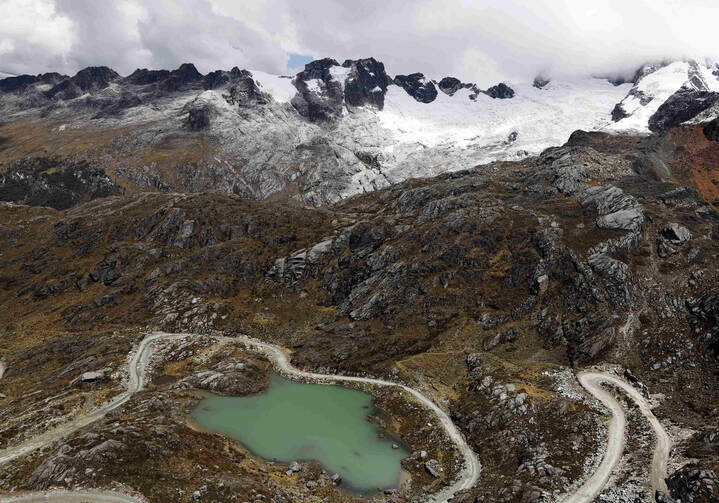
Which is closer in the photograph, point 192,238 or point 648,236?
point 648,236

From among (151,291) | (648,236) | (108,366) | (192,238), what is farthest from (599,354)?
(192,238)

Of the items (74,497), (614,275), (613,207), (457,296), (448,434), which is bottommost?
(448,434)

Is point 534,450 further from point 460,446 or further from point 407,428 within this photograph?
point 407,428

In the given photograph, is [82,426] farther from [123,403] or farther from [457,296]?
[457,296]

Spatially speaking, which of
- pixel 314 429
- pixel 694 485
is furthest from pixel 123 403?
pixel 694 485

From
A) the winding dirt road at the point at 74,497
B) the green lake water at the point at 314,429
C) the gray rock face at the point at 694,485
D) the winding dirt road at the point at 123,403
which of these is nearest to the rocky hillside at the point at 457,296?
the gray rock face at the point at 694,485

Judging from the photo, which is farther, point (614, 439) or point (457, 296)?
point (457, 296)

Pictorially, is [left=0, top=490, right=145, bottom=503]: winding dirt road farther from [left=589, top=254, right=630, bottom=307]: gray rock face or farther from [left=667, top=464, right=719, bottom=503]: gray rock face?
[left=589, top=254, right=630, bottom=307]: gray rock face
